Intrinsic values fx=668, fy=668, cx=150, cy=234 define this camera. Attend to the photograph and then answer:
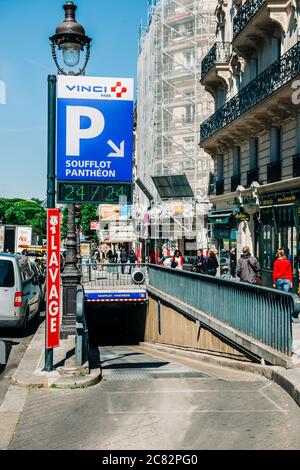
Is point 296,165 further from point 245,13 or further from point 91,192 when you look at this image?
point 91,192

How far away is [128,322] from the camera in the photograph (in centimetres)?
2714

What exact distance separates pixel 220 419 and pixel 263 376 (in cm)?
239

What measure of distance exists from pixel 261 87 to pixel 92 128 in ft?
53.5

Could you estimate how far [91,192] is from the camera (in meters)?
9.43

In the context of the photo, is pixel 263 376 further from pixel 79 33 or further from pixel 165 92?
pixel 165 92

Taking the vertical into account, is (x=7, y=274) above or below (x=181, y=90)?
below

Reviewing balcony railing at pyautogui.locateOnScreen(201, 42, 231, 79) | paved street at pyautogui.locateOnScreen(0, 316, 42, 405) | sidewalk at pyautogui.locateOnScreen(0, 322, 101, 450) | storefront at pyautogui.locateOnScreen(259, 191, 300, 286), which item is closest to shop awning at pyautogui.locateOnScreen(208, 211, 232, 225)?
storefront at pyautogui.locateOnScreen(259, 191, 300, 286)

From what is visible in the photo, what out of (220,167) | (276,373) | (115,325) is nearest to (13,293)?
(276,373)

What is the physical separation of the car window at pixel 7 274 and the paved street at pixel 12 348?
3.80 ft

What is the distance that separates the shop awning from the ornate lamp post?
17.0 meters

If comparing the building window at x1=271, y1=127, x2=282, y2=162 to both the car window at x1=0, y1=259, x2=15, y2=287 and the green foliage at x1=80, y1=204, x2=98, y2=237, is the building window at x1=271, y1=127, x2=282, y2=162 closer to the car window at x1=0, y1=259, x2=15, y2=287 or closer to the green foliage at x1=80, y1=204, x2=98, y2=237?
the car window at x1=0, y1=259, x2=15, y2=287

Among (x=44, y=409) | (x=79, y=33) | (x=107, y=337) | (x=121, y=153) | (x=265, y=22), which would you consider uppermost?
(x=265, y=22)

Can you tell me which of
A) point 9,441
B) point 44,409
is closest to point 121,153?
point 44,409
